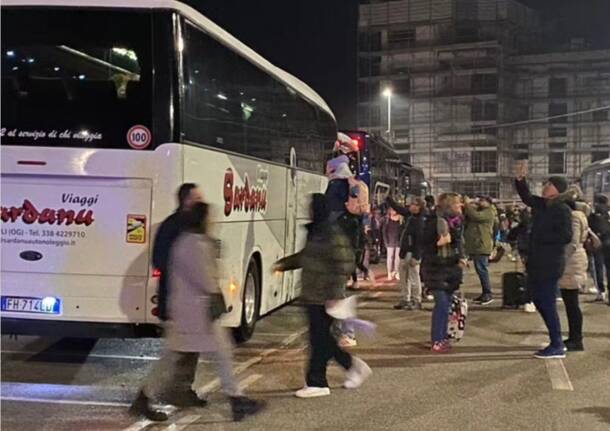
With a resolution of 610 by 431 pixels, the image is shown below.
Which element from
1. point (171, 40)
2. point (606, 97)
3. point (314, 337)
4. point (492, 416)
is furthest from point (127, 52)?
point (606, 97)

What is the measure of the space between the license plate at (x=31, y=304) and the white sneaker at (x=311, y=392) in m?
2.40

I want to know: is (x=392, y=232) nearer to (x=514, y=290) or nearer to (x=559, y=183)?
(x=514, y=290)

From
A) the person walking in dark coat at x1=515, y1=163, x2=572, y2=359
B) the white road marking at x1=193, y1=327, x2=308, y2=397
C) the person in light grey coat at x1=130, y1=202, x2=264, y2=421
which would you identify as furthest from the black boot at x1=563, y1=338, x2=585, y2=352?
the person in light grey coat at x1=130, y1=202, x2=264, y2=421

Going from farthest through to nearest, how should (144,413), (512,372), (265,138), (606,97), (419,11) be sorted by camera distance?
1. (419,11)
2. (606,97)
3. (265,138)
4. (512,372)
5. (144,413)

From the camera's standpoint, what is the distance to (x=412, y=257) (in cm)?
1216

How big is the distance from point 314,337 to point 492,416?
5.48 ft

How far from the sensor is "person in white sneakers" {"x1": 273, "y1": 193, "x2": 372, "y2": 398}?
677 cm

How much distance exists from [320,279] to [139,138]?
2.13 m

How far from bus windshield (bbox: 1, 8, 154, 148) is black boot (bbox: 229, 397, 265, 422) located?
2490 millimetres

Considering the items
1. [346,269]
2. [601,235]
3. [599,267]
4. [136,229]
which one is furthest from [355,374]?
[599,267]

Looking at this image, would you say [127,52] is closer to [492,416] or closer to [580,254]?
[492,416]

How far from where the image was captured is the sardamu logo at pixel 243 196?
8.43m

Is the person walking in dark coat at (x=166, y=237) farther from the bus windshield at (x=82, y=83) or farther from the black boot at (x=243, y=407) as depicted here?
the bus windshield at (x=82, y=83)

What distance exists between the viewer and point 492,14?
57062 millimetres
